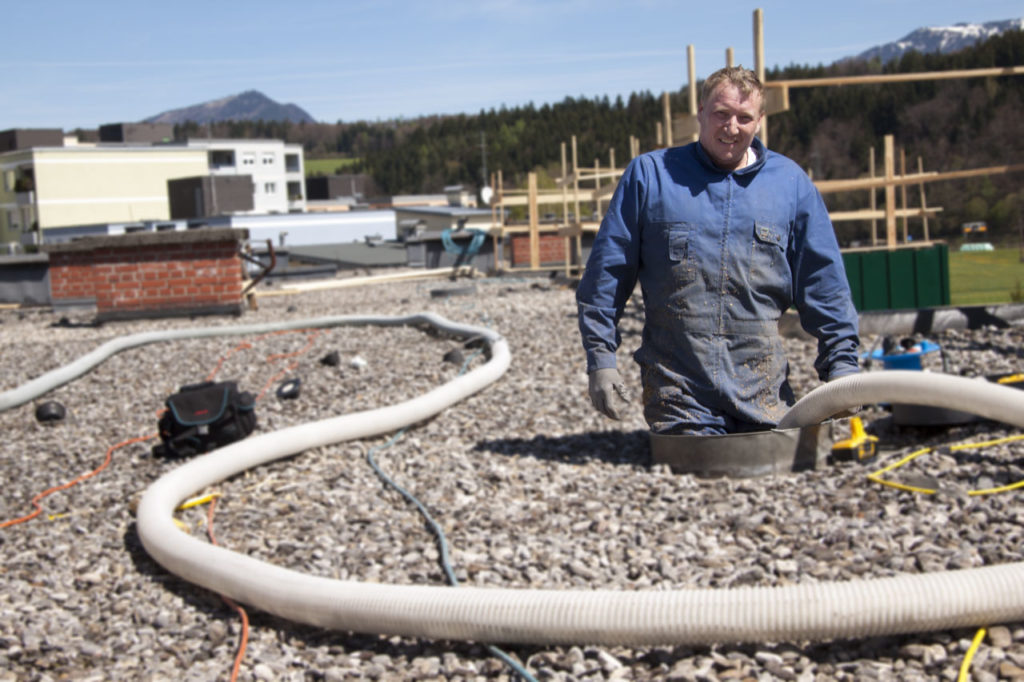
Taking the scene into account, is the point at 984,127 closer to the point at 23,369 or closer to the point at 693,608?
the point at 23,369

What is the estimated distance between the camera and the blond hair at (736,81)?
1.50 meters

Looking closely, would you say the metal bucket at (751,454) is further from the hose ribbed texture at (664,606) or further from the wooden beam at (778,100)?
the wooden beam at (778,100)

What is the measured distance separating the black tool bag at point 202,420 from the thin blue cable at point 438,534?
113cm

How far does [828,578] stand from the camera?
171 inches

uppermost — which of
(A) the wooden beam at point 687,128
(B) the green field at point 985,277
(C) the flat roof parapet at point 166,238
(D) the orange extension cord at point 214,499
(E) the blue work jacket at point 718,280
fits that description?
(A) the wooden beam at point 687,128

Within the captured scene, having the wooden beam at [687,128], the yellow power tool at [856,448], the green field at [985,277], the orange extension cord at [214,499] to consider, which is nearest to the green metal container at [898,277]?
the green field at [985,277]

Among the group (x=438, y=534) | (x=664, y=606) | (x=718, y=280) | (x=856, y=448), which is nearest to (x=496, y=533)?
(x=438, y=534)

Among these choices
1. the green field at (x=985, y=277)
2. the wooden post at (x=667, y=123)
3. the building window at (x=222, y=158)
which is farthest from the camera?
the building window at (x=222, y=158)

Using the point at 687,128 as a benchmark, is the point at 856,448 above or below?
below

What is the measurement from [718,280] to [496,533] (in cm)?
393

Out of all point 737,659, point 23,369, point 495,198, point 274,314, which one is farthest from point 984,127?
point 737,659

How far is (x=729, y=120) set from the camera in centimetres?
151

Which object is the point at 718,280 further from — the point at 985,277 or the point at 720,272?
the point at 985,277

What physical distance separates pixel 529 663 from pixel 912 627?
1.32 meters
